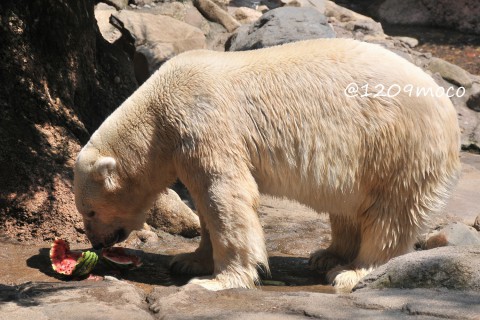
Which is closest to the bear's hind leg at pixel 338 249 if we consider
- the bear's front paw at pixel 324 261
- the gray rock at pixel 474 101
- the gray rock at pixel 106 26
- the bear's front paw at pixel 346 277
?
the bear's front paw at pixel 324 261

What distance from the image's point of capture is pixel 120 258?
5.88 m

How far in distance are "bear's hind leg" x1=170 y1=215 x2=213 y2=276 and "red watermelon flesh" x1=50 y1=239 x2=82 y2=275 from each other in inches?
29.4

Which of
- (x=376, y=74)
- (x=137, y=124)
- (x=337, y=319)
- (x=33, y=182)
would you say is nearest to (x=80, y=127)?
(x=33, y=182)

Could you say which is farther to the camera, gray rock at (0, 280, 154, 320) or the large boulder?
the large boulder

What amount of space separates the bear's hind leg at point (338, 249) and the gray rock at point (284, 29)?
4.86m

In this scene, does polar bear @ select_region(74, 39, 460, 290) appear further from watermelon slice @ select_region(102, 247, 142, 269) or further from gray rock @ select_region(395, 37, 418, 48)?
gray rock @ select_region(395, 37, 418, 48)

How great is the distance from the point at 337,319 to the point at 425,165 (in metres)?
1.85

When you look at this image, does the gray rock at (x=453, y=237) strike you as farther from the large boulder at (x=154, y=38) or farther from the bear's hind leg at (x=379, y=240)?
the large boulder at (x=154, y=38)

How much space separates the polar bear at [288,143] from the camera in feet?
17.3

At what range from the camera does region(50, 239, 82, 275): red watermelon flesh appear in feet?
18.4

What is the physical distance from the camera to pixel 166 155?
546 centimetres

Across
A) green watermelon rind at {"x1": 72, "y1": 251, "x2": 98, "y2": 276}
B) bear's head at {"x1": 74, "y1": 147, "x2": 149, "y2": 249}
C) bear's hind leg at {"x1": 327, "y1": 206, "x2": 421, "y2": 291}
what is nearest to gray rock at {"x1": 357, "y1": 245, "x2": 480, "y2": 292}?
bear's hind leg at {"x1": 327, "y1": 206, "x2": 421, "y2": 291}

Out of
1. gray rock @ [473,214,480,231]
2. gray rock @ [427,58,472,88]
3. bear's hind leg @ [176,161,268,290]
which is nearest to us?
bear's hind leg @ [176,161,268,290]

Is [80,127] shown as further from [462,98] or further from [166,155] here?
[462,98]
